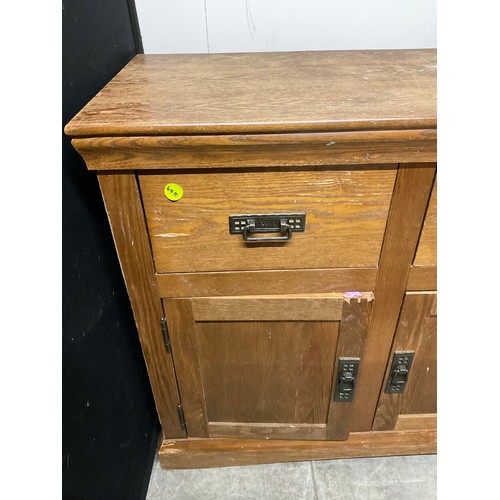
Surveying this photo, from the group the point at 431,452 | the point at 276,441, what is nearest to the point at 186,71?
the point at 276,441

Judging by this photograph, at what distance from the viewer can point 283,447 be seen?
1050 mm

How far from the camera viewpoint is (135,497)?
3.19 feet

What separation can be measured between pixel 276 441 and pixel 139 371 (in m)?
0.38

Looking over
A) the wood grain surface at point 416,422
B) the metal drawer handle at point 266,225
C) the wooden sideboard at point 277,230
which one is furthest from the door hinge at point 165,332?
the wood grain surface at point 416,422

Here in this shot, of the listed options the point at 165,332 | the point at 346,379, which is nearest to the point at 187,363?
the point at 165,332

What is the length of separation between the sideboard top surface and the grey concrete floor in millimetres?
887

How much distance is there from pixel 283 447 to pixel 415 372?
0.38 m

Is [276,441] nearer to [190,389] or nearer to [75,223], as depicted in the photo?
[190,389]

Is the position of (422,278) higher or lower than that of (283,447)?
higher

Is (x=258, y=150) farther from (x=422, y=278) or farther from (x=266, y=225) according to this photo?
(x=422, y=278)

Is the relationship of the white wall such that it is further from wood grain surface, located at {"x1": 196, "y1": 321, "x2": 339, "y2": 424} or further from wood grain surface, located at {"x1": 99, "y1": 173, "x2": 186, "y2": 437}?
wood grain surface, located at {"x1": 196, "y1": 321, "x2": 339, "y2": 424}

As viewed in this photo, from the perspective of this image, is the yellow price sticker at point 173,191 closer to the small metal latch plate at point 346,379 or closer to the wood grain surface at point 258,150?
the wood grain surface at point 258,150

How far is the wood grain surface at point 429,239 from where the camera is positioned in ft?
2.20

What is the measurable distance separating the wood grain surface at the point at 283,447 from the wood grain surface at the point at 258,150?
2.41 ft
